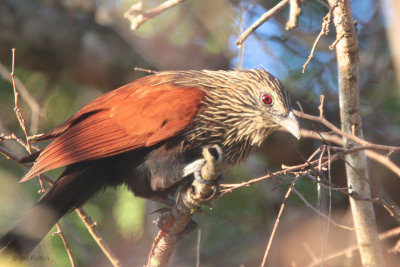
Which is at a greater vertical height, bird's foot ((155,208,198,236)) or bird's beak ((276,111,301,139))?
bird's beak ((276,111,301,139))

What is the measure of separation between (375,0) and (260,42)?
148 centimetres

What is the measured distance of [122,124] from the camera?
301 centimetres

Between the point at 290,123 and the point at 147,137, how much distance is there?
88 cm

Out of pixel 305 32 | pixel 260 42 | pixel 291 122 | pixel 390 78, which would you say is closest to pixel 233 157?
pixel 291 122

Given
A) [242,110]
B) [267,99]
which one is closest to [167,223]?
[242,110]

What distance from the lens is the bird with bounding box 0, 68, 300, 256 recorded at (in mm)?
2898

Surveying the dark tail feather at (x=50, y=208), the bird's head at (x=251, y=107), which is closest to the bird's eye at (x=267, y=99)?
the bird's head at (x=251, y=107)

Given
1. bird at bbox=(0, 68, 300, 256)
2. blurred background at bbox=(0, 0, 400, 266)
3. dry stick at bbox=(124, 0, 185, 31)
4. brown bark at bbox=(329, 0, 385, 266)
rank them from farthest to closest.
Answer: blurred background at bbox=(0, 0, 400, 266) → bird at bbox=(0, 68, 300, 256) → brown bark at bbox=(329, 0, 385, 266) → dry stick at bbox=(124, 0, 185, 31)

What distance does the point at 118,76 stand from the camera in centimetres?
545

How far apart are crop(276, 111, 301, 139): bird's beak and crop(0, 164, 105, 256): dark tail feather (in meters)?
1.19

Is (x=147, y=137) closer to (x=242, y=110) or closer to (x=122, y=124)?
(x=122, y=124)

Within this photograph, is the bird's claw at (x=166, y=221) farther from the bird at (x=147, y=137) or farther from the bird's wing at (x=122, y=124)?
the bird's wing at (x=122, y=124)

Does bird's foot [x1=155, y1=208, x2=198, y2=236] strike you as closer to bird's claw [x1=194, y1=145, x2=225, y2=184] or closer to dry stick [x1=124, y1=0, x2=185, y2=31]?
bird's claw [x1=194, y1=145, x2=225, y2=184]

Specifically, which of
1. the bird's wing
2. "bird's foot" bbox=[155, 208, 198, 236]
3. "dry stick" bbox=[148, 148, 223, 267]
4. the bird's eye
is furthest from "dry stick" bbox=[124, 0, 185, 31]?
the bird's eye
